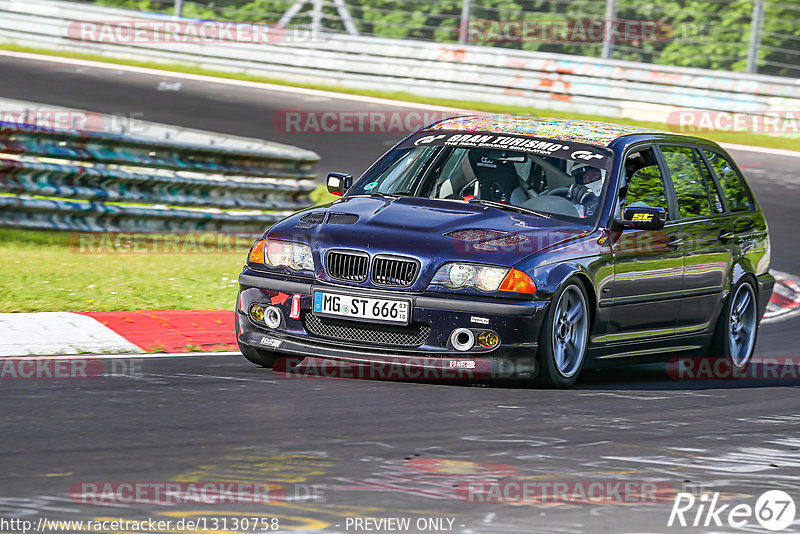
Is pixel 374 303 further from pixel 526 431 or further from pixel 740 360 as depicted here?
pixel 740 360

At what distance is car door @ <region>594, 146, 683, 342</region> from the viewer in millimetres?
8352

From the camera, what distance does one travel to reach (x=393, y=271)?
7.52m

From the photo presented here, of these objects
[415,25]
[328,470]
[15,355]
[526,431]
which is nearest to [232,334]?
[15,355]

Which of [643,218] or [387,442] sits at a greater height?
[643,218]

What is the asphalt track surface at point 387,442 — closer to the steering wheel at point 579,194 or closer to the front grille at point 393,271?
the front grille at point 393,271

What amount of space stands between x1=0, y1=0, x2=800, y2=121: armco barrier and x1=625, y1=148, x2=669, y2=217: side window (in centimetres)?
1346

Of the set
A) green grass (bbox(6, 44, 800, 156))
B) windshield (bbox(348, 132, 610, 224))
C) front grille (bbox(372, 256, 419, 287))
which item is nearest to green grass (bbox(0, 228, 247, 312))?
windshield (bbox(348, 132, 610, 224))

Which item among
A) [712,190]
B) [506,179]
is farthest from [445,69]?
[506,179]
